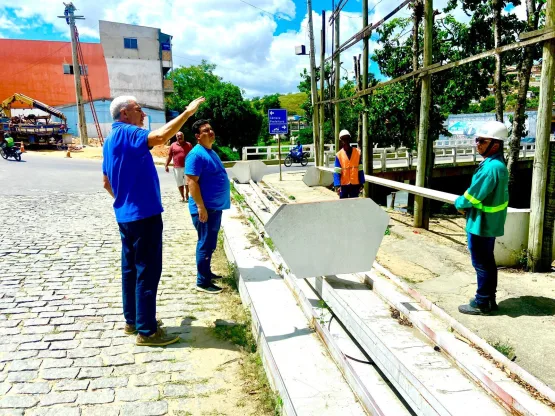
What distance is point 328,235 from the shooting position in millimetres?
3818

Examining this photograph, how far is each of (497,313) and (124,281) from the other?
3.39 m

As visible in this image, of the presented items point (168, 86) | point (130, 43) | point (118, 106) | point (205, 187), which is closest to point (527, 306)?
point (205, 187)

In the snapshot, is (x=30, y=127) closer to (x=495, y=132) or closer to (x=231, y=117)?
(x=231, y=117)

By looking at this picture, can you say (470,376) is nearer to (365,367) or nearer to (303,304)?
(365,367)

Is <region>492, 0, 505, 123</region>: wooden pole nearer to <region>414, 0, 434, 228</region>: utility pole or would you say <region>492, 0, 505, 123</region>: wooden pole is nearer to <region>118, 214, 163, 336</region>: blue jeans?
<region>414, 0, 434, 228</region>: utility pole

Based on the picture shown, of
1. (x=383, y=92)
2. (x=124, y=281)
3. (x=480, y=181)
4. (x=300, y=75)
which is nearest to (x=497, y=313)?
(x=480, y=181)

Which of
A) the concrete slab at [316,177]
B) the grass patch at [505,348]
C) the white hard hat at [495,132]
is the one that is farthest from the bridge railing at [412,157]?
the grass patch at [505,348]

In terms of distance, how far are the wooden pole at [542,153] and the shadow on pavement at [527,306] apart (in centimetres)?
99

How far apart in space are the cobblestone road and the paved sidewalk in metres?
2.14

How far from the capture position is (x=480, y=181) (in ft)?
12.3

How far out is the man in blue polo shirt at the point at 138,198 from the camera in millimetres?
3299

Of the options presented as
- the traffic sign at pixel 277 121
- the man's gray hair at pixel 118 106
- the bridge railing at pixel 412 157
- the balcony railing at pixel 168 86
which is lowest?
the bridge railing at pixel 412 157

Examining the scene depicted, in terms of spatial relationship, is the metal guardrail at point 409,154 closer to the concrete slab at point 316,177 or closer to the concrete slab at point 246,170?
the concrete slab at point 316,177

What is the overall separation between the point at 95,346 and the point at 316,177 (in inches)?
514
